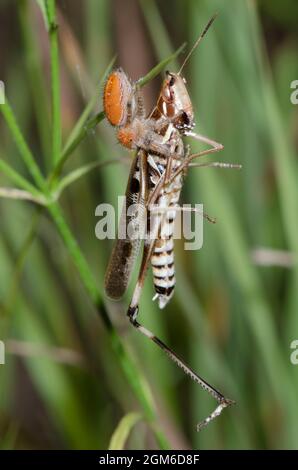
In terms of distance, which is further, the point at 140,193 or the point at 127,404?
the point at 127,404

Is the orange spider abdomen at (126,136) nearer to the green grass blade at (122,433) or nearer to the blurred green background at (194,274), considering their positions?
the blurred green background at (194,274)

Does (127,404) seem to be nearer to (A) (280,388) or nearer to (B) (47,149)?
(A) (280,388)

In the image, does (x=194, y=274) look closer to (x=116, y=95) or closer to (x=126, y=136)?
(x=126, y=136)

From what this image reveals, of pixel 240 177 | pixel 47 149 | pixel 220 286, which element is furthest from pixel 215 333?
pixel 47 149

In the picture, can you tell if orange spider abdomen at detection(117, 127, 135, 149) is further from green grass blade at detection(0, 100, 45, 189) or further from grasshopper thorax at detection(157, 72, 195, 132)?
green grass blade at detection(0, 100, 45, 189)

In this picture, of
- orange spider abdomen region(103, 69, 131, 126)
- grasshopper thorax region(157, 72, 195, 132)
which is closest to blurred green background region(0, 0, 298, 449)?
grasshopper thorax region(157, 72, 195, 132)

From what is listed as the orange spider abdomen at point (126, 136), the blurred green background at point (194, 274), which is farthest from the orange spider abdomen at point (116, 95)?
the blurred green background at point (194, 274)
